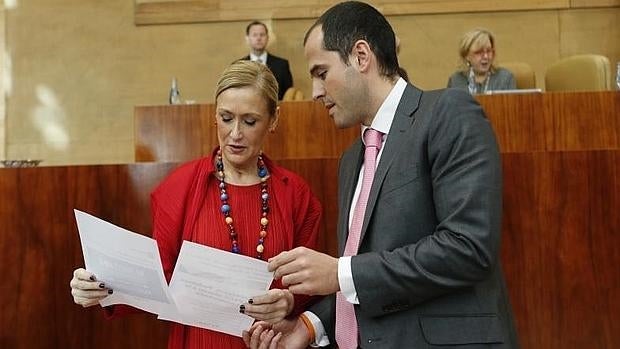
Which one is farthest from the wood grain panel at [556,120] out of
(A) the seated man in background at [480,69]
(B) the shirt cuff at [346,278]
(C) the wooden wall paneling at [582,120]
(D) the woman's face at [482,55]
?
(B) the shirt cuff at [346,278]

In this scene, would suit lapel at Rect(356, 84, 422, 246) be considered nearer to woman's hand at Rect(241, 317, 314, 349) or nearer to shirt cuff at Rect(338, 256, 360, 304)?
shirt cuff at Rect(338, 256, 360, 304)

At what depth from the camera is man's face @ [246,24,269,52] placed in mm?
6469

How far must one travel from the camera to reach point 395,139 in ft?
5.11

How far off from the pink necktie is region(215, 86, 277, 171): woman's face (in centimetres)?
37

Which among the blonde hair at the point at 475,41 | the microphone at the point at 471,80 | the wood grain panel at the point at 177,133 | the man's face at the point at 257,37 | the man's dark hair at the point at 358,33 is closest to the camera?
the man's dark hair at the point at 358,33

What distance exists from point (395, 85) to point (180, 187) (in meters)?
0.62

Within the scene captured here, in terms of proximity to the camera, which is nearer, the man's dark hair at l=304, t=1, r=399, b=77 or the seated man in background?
the man's dark hair at l=304, t=1, r=399, b=77

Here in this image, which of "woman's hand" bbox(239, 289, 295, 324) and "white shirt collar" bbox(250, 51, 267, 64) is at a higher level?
"white shirt collar" bbox(250, 51, 267, 64)

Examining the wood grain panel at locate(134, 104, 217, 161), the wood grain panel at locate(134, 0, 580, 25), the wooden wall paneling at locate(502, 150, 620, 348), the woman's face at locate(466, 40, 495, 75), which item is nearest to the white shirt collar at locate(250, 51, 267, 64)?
the wood grain panel at locate(134, 0, 580, 25)

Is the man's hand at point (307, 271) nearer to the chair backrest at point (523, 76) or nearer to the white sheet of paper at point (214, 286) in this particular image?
the white sheet of paper at point (214, 286)

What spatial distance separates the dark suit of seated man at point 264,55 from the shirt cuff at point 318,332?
471cm

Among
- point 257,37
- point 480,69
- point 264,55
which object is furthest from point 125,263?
A: point 264,55

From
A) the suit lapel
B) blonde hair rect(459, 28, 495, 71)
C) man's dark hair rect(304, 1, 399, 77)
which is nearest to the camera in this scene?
the suit lapel

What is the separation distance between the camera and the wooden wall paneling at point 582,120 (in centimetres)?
375
